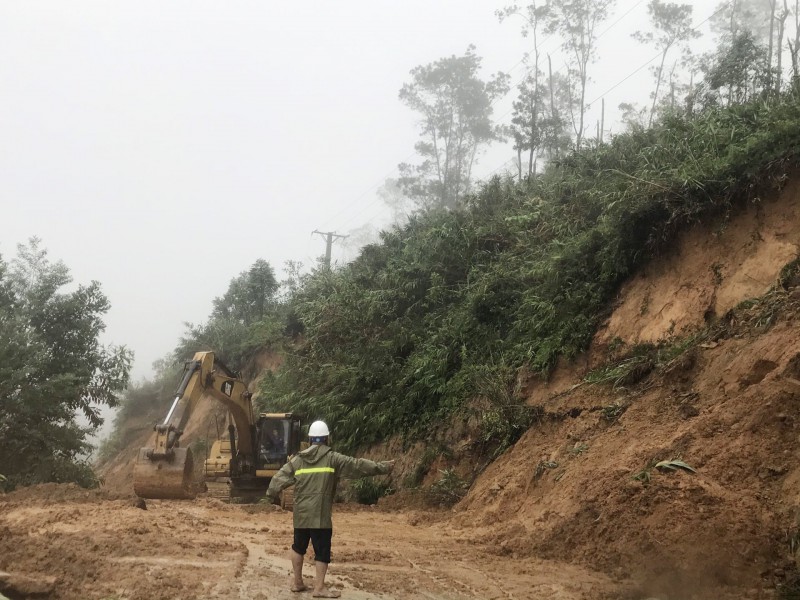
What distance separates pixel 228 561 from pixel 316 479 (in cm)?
180

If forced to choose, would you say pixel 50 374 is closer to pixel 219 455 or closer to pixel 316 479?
pixel 219 455

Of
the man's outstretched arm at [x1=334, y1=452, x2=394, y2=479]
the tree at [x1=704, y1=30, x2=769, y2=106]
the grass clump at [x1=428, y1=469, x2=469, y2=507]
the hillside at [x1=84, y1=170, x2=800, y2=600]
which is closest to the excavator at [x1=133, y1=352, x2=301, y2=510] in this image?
the grass clump at [x1=428, y1=469, x2=469, y2=507]

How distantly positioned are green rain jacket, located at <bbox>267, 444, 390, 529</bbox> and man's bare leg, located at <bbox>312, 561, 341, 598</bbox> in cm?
35

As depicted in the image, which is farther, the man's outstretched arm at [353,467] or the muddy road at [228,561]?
the man's outstretched arm at [353,467]

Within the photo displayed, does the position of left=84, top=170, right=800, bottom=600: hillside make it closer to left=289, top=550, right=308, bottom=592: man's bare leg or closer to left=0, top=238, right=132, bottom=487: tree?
left=289, top=550, right=308, bottom=592: man's bare leg

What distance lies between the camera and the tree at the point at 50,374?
678 inches

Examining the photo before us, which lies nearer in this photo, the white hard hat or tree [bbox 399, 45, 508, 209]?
the white hard hat

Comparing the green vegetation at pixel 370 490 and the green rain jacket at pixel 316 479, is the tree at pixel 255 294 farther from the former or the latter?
the green rain jacket at pixel 316 479

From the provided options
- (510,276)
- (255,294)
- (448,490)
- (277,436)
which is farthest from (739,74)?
(255,294)

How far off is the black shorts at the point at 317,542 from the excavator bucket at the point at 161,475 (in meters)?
5.86

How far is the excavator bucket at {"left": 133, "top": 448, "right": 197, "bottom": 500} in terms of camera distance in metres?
11.7

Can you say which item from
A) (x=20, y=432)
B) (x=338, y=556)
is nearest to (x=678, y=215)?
(x=338, y=556)

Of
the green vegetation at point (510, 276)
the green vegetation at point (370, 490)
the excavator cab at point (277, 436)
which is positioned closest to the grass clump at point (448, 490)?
the green vegetation at point (510, 276)

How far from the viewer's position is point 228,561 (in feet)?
24.4
